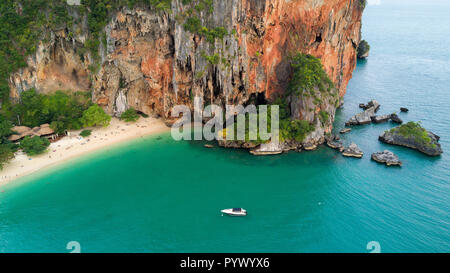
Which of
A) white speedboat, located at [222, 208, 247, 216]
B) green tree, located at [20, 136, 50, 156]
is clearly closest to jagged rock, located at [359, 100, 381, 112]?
white speedboat, located at [222, 208, 247, 216]

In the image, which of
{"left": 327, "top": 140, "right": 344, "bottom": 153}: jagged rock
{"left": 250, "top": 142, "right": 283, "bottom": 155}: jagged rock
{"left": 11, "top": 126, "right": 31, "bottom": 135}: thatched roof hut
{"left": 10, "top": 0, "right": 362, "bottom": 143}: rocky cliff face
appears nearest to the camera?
{"left": 250, "top": 142, "right": 283, "bottom": 155}: jagged rock

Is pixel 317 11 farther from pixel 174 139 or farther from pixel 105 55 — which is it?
pixel 105 55

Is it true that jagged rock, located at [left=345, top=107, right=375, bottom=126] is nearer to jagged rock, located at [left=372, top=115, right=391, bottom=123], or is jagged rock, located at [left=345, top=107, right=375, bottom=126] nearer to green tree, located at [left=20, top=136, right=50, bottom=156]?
jagged rock, located at [left=372, top=115, right=391, bottom=123]

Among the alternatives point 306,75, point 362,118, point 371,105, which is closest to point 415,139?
point 362,118

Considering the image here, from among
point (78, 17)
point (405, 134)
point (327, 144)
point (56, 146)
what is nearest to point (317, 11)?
point (327, 144)

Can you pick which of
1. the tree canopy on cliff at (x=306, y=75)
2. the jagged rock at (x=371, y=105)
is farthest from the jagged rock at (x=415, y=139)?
the jagged rock at (x=371, y=105)

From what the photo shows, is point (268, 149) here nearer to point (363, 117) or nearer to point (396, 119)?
point (363, 117)
